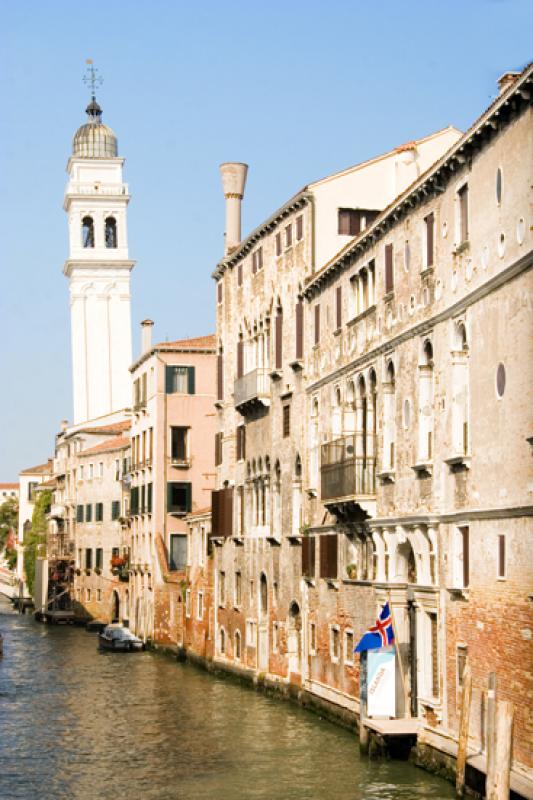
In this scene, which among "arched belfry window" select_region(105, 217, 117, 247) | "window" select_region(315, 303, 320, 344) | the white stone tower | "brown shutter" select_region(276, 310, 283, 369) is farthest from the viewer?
"arched belfry window" select_region(105, 217, 117, 247)

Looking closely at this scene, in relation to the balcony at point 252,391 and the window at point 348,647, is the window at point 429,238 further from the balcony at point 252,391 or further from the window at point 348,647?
the balcony at point 252,391

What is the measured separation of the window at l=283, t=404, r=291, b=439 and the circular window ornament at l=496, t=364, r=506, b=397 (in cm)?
1532

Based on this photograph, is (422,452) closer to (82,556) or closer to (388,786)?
(388,786)

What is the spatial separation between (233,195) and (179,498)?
52.6 ft

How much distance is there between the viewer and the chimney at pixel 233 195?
45344 mm

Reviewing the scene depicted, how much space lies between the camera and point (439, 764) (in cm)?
2392

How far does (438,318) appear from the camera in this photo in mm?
24953

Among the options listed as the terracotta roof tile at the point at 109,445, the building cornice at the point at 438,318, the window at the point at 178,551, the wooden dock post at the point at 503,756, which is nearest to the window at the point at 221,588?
the building cornice at the point at 438,318

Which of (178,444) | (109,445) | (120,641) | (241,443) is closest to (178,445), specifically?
(178,444)

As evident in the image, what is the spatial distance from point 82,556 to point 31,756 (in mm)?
50228

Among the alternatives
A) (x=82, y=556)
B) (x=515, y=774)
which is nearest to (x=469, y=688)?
(x=515, y=774)

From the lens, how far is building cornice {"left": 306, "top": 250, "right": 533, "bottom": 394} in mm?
21053

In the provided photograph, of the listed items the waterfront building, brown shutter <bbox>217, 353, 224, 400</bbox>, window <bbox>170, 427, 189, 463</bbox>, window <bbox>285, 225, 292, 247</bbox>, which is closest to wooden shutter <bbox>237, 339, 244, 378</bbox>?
brown shutter <bbox>217, 353, 224, 400</bbox>

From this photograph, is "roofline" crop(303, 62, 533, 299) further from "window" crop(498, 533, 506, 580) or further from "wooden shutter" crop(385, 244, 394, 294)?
"window" crop(498, 533, 506, 580)
